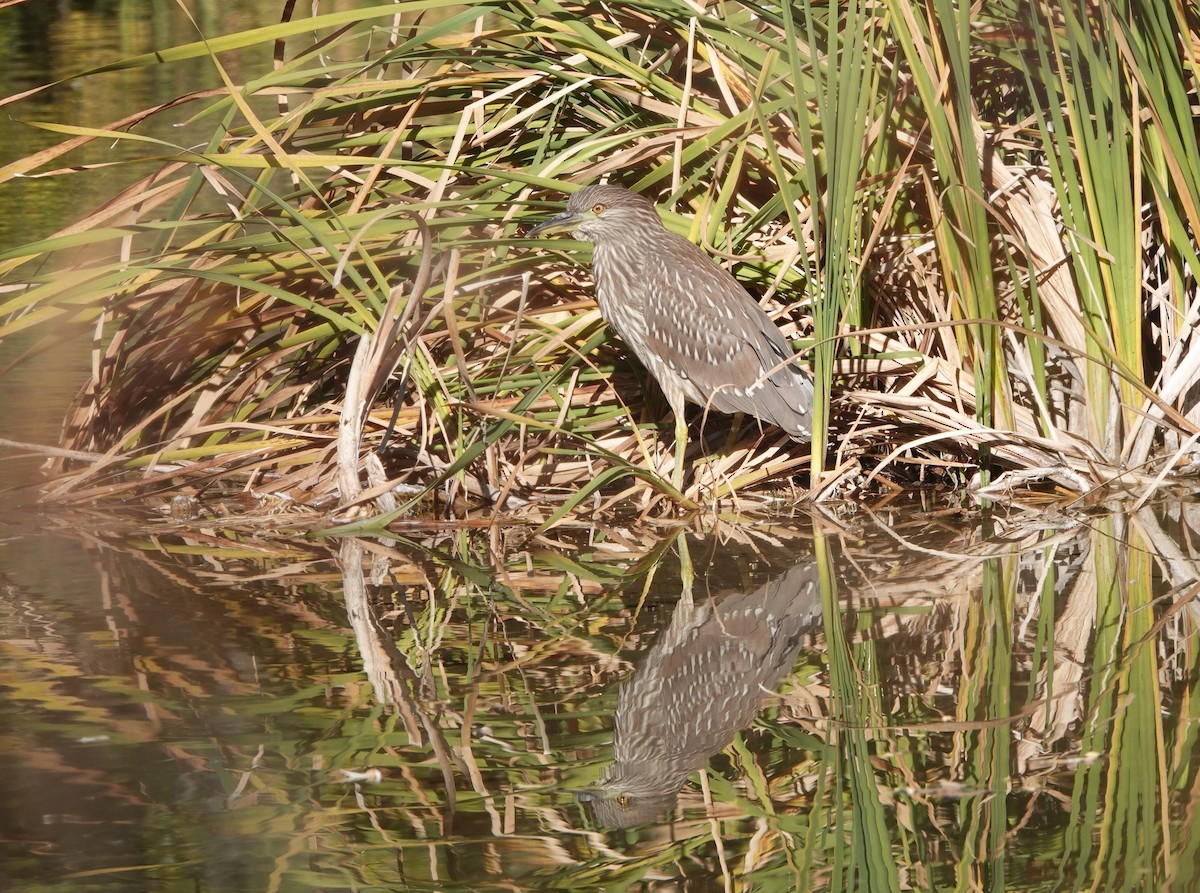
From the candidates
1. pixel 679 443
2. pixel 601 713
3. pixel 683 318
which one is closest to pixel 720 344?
pixel 683 318

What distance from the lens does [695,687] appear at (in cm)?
258

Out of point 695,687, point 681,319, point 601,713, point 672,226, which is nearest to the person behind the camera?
point 601,713

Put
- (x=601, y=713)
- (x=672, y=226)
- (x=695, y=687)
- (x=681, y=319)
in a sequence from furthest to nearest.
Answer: (x=672, y=226) → (x=681, y=319) → (x=695, y=687) → (x=601, y=713)

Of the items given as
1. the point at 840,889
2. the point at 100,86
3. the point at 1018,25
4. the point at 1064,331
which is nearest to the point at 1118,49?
the point at 1018,25

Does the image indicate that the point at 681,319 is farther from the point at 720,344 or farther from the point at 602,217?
the point at 602,217

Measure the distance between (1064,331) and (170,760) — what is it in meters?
2.67

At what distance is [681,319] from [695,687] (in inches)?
61.9

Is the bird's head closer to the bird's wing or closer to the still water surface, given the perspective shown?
the bird's wing

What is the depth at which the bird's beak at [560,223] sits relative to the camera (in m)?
3.99

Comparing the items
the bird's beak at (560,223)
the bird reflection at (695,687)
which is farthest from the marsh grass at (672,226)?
the bird reflection at (695,687)

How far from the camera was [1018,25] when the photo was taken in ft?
13.0

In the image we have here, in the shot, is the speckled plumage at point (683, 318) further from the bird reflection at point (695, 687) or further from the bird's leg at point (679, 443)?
the bird reflection at point (695, 687)

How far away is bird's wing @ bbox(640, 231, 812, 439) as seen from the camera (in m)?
3.86

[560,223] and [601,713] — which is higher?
[560,223]
